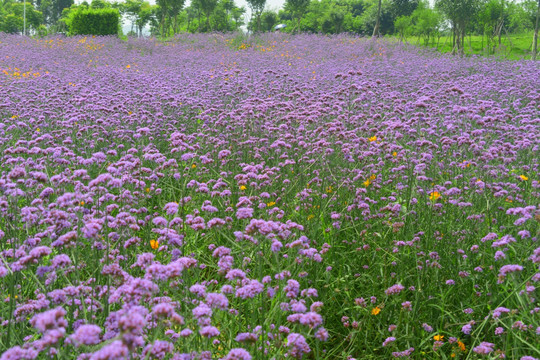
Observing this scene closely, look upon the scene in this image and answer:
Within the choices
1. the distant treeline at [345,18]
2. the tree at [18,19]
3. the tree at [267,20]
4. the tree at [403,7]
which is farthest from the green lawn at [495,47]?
the tree at [18,19]

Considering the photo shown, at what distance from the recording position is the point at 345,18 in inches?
2510

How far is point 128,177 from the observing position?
377 centimetres

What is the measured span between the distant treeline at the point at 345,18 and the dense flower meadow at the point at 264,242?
17.2 metres

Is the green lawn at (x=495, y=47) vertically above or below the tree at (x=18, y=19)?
below

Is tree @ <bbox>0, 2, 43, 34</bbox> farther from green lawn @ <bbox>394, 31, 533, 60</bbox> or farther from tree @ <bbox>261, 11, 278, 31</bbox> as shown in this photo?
green lawn @ <bbox>394, 31, 533, 60</bbox>

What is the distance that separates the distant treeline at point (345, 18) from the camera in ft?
84.1

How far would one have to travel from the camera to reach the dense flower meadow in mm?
2256

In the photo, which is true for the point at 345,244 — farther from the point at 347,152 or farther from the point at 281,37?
the point at 281,37

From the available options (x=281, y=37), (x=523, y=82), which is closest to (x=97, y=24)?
(x=281, y=37)

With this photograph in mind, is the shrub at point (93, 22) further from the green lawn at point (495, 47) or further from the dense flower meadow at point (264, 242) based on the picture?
the dense flower meadow at point (264, 242)

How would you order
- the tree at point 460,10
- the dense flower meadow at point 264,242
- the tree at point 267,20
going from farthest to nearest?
the tree at point 267,20 < the tree at point 460,10 < the dense flower meadow at point 264,242

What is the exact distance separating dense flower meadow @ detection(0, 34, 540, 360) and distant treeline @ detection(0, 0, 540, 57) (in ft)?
56.5

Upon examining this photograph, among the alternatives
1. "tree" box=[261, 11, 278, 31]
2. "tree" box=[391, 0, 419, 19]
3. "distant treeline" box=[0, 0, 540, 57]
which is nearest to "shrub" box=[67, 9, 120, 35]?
"distant treeline" box=[0, 0, 540, 57]

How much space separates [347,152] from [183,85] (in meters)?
5.65
